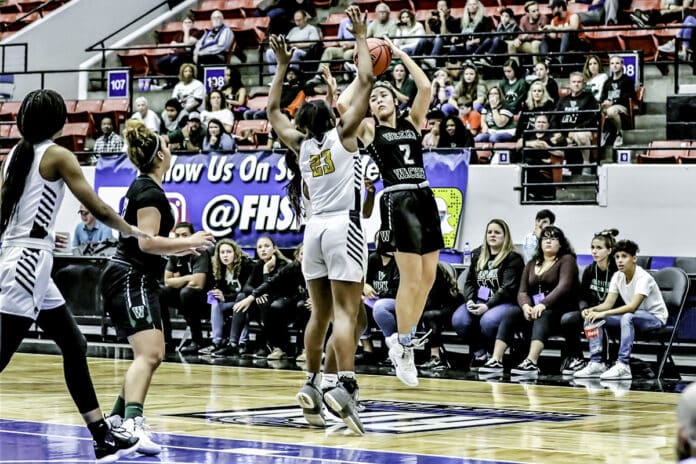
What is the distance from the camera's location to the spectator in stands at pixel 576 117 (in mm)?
13742

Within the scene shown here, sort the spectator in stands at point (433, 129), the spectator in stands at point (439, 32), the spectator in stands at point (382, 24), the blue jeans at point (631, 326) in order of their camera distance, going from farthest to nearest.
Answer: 1. the spectator in stands at point (382, 24)
2. the spectator in stands at point (439, 32)
3. the spectator in stands at point (433, 129)
4. the blue jeans at point (631, 326)

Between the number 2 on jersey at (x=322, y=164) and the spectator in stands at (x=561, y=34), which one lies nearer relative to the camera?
the number 2 on jersey at (x=322, y=164)

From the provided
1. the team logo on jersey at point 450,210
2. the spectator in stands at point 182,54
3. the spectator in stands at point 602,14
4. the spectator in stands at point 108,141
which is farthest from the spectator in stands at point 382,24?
the team logo on jersey at point 450,210

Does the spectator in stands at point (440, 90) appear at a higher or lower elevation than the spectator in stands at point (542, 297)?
higher

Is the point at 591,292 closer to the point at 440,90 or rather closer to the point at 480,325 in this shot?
the point at 480,325

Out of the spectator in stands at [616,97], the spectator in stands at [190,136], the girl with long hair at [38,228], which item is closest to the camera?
the girl with long hair at [38,228]

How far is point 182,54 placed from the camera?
19297mm

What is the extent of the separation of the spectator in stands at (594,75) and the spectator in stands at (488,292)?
311cm

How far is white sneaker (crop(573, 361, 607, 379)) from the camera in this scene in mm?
11267

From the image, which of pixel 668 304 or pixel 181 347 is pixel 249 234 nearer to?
pixel 181 347

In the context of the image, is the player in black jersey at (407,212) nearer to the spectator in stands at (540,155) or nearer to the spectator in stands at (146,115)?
the spectator in stands at (540,155)

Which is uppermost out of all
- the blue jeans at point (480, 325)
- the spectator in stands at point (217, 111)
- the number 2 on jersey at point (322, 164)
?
the spectator in stands at point (217, 111)

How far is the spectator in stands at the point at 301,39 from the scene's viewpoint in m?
17.8

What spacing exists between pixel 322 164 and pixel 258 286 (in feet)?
20.8
